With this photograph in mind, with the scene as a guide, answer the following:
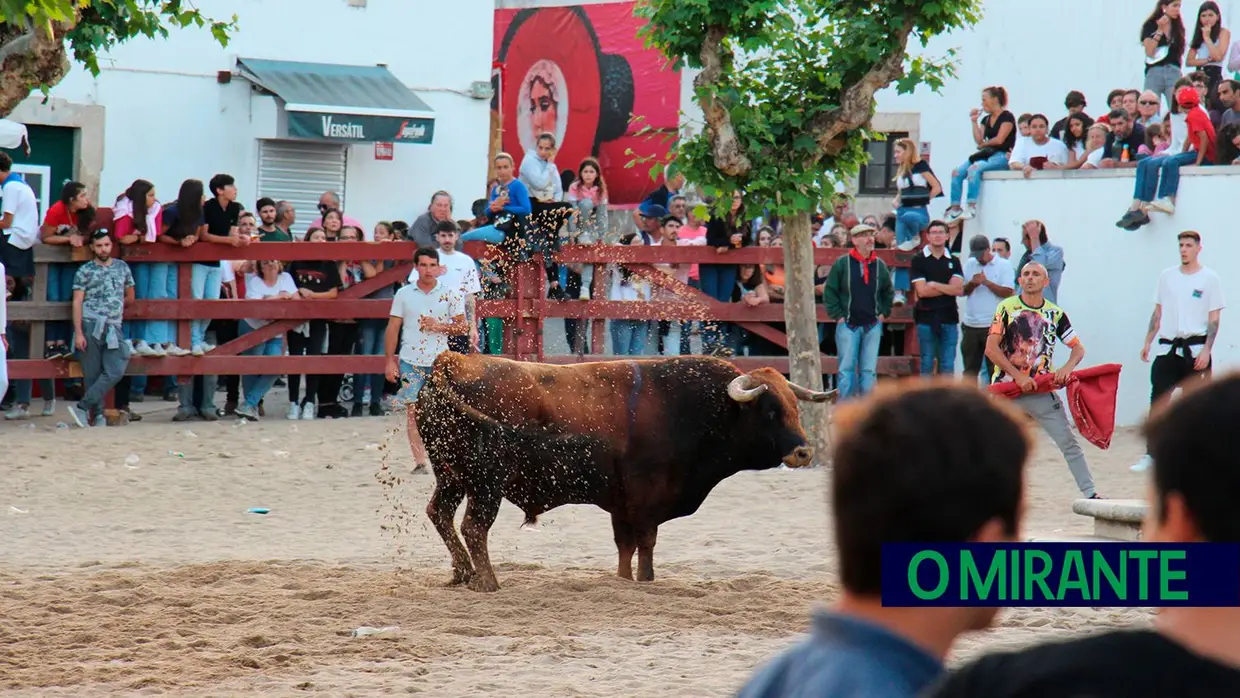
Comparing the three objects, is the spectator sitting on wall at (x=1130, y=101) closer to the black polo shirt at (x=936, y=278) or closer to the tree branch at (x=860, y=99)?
the black polo shirt at (x=936, y=278)

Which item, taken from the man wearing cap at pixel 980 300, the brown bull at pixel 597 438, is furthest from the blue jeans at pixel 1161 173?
the brown bull at pixel 597 438

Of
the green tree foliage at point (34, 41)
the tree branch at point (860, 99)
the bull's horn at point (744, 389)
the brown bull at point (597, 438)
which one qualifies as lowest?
the brown bull at point (597, 438)

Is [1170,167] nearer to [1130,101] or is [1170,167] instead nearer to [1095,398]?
[1130,101]

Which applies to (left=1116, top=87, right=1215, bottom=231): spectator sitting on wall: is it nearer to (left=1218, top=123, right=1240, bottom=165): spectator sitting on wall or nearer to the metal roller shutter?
(left=1218, top=123, right=1240, bottom=165): spectator sitting on wall

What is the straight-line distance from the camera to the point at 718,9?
12398 millimetres

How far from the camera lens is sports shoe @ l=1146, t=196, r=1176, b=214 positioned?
52.4 ft

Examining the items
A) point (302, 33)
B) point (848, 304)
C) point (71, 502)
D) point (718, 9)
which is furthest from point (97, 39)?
point (302, 33)

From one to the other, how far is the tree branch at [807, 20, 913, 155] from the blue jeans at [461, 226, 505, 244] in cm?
344

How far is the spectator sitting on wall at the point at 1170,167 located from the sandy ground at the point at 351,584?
3.77 meters

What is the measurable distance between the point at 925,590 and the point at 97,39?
1028 cm

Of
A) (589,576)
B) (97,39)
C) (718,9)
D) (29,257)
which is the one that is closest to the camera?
(589,576)

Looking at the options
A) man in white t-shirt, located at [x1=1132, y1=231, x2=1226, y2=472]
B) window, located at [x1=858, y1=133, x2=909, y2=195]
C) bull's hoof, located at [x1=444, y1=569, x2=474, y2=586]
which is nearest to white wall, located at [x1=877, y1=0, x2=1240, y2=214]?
window, located at [x1=858, y1=133, x2=909, y2=195]

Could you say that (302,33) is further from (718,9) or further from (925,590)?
(925,590)

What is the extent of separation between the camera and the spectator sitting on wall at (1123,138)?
55.5 feet
